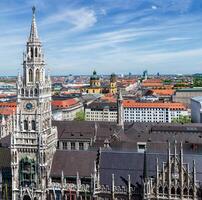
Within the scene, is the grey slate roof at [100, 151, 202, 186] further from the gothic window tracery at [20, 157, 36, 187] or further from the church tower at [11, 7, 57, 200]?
the gothic window tracery at [20, 157, 36, 187]

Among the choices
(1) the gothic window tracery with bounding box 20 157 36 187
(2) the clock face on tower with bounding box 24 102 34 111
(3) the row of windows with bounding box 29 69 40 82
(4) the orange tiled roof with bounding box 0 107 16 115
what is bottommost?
(1) the gothic window tracery with bounding box 20 157 36 187

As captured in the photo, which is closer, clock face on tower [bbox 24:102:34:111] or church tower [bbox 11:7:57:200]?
church tower [bbox 11:7:57:200]

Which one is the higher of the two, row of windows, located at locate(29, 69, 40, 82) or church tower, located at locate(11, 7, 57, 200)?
row of windows, located at locate(29, 69, 40, 82)


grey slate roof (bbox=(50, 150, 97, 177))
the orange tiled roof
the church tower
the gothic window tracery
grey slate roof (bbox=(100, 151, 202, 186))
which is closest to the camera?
grey slate roof (bbox=(100, 151, 202, 186))

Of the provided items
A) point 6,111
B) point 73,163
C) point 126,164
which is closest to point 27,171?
point 73,163

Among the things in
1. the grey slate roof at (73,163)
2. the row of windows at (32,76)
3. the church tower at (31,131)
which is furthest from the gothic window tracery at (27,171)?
the row of windows at (32,76)

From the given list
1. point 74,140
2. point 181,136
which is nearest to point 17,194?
point 74,140

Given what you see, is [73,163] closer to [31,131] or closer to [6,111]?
[31,131]

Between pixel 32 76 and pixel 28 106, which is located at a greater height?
pixel 32 76

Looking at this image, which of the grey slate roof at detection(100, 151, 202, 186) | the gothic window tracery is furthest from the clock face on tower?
the grey slate roof at detection(100, 151, 202, 186)

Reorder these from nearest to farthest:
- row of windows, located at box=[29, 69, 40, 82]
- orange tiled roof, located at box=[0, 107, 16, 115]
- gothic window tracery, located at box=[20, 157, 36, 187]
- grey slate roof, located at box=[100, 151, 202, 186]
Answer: grey slate roof, located at box=[100, 151, 202, 186] < gothic window tracery, located at box=[20, 157, 36, 187] < row of windows, located at box=[29, 69, 40, 82] < orange tiled roof, located at box=[0, 107, 16, 115]
